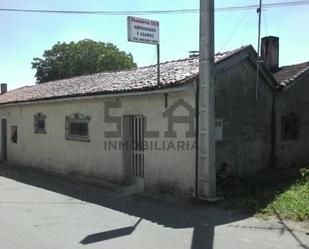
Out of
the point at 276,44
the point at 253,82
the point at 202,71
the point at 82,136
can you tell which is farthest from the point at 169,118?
the point at 276,44

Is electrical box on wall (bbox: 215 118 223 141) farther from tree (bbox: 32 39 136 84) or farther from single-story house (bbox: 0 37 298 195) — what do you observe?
tree (bbox: 32 39 136 84)

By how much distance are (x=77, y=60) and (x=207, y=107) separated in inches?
1455

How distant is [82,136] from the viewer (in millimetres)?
15172

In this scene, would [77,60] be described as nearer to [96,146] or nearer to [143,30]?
[96,146]

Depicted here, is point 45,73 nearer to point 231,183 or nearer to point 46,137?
point 46,137

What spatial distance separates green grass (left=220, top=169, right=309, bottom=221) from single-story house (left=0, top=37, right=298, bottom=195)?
57 centimetres

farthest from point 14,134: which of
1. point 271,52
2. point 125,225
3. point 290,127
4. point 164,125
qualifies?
point 125,225

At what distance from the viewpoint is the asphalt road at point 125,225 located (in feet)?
23.1

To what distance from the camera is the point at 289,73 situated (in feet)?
52.1

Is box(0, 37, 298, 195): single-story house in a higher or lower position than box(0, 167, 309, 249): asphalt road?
higher

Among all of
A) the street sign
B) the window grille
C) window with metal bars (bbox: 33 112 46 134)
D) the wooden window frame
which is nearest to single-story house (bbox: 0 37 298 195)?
the window grille

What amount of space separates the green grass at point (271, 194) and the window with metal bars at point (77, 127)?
555 centimetres

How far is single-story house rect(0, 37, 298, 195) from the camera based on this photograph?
36.7 ft

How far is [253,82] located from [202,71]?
3.14 m
